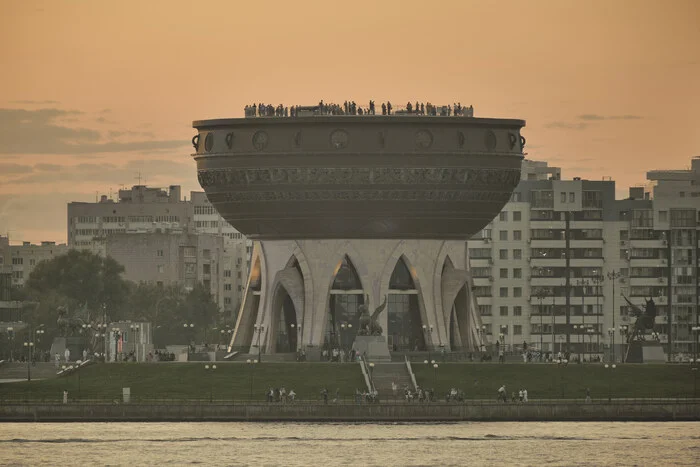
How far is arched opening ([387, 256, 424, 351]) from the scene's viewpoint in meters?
171

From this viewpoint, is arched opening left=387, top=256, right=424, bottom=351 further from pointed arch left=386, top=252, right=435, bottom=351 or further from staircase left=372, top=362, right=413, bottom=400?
staircase left=372, top=362, right=413, bottom=400

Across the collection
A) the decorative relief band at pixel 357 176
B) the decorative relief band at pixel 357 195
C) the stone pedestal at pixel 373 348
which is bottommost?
the stone pedestal at pixel 373 348

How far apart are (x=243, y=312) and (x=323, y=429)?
82.3 ft

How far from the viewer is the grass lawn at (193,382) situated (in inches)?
6122

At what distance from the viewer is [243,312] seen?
174 m

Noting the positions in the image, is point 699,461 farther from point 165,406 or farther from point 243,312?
point 243,312

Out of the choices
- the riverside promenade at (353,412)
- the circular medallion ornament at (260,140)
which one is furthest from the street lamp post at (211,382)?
the circular medallion ornament at (260,140)

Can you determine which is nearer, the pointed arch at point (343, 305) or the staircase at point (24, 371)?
the staircase at point (24, 371)

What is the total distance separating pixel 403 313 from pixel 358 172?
34.6 ft

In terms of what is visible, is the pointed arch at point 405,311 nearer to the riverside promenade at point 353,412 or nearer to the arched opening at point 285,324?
the arched opening at point 285,324

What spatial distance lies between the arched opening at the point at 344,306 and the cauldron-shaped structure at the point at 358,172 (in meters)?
2.37

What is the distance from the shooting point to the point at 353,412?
491ft

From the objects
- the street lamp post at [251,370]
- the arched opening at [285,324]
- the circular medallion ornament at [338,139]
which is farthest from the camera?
the arched opening at [285,324]

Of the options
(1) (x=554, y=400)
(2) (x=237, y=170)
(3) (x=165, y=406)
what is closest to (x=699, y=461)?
(1) (x=554, y=400)
